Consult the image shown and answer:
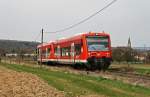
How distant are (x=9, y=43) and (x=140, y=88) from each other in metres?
151

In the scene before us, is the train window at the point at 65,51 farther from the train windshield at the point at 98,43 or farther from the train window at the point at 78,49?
the train windshield at the point at 98,43

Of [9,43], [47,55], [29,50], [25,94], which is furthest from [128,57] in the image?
[9,43]

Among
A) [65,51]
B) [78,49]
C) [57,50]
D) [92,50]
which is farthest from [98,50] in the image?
[57,50]

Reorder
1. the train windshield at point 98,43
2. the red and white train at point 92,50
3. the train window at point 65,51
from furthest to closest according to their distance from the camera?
the train window at point 65,51 → the train windshield at point 98,43 → the red and white train at point 92,50

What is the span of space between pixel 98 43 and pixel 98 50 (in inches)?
27.4

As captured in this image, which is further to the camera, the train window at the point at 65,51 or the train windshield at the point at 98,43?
the train window at the point at 65,51

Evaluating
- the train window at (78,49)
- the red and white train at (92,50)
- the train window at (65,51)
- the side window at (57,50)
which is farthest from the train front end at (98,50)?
the side window at (57,50)

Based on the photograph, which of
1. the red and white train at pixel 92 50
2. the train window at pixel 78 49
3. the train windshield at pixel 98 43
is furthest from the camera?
the train window at pixel 78 49

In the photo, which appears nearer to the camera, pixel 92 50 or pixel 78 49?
pixel 92 50

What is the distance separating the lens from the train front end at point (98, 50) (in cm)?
3781

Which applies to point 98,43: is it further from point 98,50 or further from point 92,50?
point 92,50

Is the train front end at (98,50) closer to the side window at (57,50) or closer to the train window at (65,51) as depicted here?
the train window at (65,51)

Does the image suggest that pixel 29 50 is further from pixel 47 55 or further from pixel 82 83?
pixel 82 83

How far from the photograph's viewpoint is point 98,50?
1501 inches
